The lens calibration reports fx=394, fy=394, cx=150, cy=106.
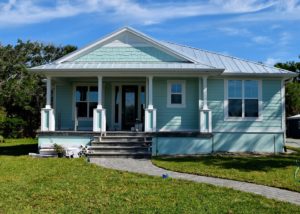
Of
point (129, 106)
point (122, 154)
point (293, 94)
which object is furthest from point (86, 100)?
point (293, 94)

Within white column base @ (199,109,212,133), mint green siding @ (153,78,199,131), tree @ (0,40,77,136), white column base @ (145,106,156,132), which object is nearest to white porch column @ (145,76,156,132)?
white column base @ (145,106,156,132)

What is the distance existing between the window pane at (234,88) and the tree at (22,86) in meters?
18.4

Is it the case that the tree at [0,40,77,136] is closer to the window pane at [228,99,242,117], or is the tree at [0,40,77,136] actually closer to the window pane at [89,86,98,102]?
the window pane at [89,86,98,102]

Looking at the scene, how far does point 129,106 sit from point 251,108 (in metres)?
5.64

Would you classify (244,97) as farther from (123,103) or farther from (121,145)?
(121,145)

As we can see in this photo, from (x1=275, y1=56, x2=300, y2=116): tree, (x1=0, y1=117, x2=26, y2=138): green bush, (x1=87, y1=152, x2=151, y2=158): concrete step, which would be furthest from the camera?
(x1=275, y1=56, x2=300, y2=116): tree

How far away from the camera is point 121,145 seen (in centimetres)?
1531

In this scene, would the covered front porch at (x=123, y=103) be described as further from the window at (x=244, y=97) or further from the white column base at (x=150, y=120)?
the window at (x=244, y=97)

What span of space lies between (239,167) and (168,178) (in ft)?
10.1

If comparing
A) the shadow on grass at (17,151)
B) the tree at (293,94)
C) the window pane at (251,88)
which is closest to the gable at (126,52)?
the window pane at (251,88)

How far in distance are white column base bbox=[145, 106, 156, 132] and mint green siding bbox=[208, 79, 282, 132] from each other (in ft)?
9.71

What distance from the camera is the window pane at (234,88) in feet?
57.6

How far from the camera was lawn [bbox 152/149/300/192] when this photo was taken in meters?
9.64

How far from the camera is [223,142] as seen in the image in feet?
56.2
